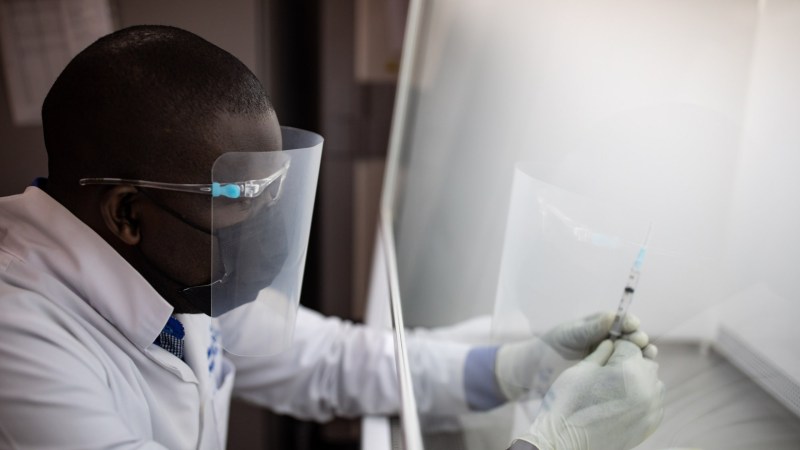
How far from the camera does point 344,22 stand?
1660 mm

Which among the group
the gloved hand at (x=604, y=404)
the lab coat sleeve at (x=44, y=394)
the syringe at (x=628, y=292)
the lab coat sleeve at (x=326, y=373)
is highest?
the syringe at (x=628, y=292)

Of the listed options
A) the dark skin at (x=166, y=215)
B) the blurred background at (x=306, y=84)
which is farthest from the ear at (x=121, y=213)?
the blurred background at (x=306, y=84)

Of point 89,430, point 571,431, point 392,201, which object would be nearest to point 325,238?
point 392,201

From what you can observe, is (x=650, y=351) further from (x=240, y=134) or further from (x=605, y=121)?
(x=240, y=134)

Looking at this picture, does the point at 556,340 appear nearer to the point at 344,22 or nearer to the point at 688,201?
the point at 688,201

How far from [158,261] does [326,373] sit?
62cm

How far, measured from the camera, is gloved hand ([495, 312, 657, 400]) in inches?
22.2

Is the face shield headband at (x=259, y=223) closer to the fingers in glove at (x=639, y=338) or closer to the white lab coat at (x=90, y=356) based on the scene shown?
the white lab coat at (x=90, y=356)

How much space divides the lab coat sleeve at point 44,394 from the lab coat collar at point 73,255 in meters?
0.07

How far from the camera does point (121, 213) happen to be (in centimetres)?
71

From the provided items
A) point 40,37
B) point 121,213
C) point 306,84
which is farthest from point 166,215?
point 306,84

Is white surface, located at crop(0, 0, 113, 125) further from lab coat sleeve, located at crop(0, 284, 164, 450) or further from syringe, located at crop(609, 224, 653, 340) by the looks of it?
syringe, located at crop(609, 224, 653, 340)

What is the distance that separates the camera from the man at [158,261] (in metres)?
0.62

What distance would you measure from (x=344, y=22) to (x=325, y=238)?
70cm
